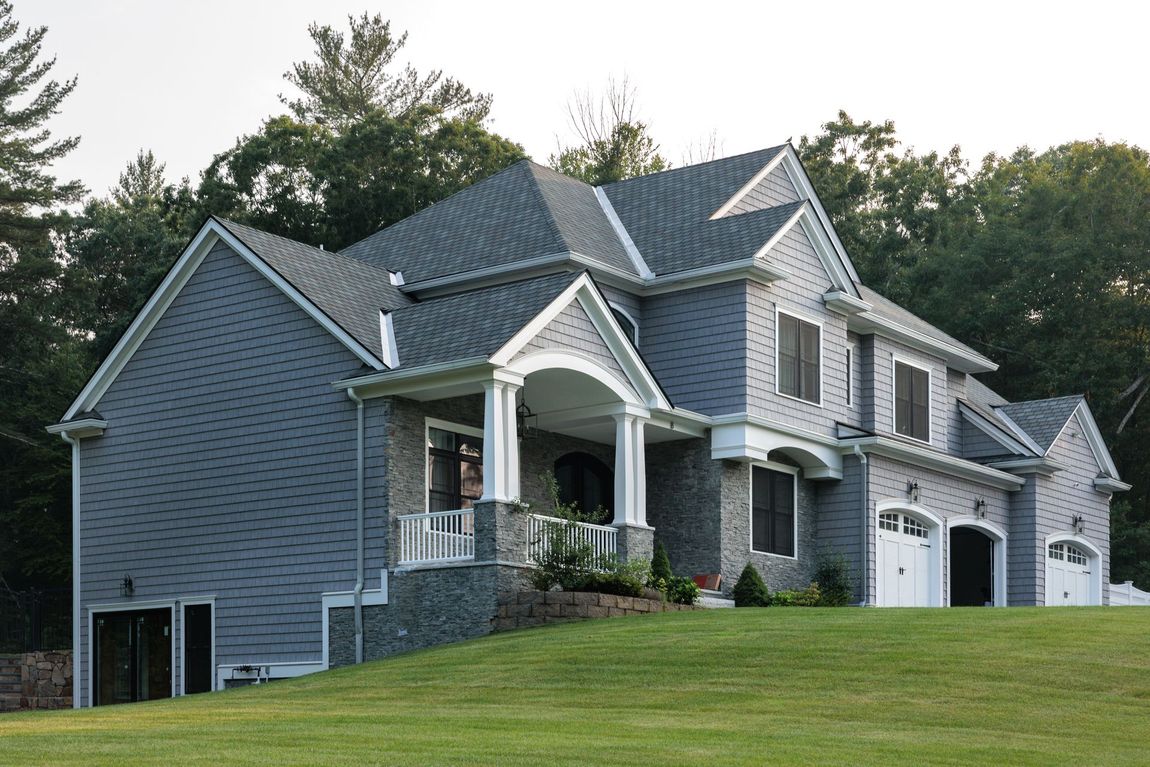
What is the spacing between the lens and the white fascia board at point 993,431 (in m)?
32.2

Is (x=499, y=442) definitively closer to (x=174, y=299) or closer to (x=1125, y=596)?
(x=174, y=299)

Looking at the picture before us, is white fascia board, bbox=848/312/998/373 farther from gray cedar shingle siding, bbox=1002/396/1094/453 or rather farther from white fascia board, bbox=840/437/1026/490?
white fascia board, bbox=840/437/1026/490

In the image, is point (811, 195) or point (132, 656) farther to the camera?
point (811, 195)

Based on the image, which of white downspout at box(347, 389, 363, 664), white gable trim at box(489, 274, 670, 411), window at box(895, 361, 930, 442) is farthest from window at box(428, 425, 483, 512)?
window at box(895, 361, 930, 442)

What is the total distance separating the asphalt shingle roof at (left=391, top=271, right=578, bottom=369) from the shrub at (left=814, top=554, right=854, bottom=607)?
26.6 ft

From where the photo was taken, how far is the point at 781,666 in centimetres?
1598

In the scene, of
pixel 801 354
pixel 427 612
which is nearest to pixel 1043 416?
pixel 801 354

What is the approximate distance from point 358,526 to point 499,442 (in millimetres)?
2673

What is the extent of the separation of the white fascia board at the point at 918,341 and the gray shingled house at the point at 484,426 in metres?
0.10

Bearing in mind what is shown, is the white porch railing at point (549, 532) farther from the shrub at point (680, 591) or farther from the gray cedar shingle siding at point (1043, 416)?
the gray cedar shingle siding at point (1043, 416)

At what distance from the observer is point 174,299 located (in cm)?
2519

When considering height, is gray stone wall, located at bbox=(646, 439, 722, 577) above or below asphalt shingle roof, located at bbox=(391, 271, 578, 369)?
below

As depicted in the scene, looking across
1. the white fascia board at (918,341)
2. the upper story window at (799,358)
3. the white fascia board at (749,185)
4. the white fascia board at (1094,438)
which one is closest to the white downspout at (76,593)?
the white fascia board at (749,185)

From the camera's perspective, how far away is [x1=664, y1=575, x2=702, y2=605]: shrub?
23219 mm
